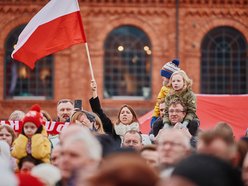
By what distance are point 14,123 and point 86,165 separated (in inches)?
314

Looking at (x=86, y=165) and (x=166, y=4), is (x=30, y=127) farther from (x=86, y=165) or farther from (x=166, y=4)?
(x=166, y=4)

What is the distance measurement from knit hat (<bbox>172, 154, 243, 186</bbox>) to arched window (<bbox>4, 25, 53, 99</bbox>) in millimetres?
24529

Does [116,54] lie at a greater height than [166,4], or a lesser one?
lesser

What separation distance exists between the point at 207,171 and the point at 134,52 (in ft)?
81.5

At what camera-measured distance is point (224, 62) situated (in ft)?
97.7

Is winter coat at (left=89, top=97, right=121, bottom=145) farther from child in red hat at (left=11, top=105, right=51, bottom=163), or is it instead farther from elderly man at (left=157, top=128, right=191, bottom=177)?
elderly man at (left=157, top=128, right=191, bottom=177)

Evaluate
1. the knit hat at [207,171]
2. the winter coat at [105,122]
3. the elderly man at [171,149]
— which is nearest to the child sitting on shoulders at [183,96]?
the winter coat at [105,122]

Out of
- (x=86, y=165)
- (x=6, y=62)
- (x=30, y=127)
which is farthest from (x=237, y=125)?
(x=6, y=62)

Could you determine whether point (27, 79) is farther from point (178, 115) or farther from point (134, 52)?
point (178, 115)

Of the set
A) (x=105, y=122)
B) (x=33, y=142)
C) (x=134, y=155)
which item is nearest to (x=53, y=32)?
(x=105, y=122)

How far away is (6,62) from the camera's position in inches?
1159

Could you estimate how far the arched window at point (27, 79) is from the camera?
96.6 ft

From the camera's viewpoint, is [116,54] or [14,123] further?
[116,54]

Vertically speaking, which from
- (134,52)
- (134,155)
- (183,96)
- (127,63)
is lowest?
(134,155)
